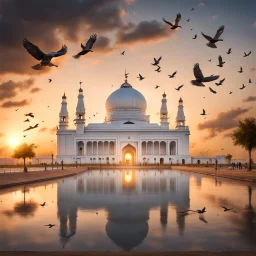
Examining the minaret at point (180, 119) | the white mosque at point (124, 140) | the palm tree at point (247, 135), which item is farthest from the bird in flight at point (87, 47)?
the minaret at point (180, 119)

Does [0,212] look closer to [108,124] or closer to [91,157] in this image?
[91,157]

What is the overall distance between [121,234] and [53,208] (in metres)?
5.82

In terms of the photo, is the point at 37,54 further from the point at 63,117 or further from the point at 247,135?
the point at 63,117

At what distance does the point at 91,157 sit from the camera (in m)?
99.6

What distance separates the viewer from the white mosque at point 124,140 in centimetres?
10144

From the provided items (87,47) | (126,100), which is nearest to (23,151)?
(87,47)

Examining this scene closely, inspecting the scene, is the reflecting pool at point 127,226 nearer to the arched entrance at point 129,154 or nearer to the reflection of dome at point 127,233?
the reflection of dome at point 127,233

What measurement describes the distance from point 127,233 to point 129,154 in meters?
101

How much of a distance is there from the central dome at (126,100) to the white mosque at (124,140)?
1.07 m

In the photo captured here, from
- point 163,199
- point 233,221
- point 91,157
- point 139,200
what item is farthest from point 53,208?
point 91,157

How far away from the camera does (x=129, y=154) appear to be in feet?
364

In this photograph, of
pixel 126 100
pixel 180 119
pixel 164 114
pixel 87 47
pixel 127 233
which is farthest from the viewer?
pixel 126 100

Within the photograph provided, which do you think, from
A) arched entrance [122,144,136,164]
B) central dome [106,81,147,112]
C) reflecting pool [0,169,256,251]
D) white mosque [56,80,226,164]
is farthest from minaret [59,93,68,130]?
reflecting pool [0,169,256,251]

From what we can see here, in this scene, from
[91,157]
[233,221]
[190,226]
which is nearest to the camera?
[190,226]
